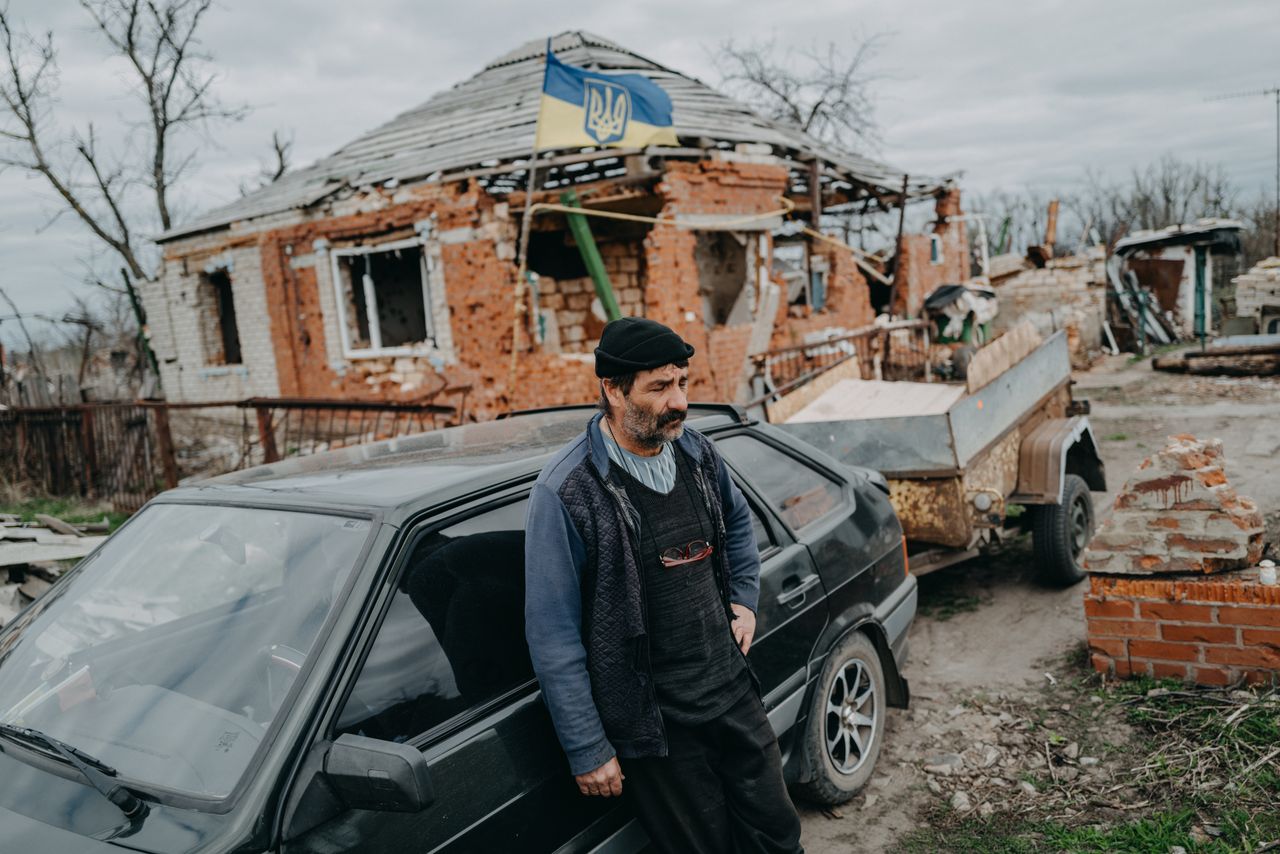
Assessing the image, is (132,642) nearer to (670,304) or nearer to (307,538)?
(307,538)

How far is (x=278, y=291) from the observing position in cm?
1252

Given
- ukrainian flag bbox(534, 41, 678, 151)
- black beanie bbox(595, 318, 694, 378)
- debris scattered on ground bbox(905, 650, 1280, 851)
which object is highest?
ukrainian flag bbox(534, 41, 678, 151)

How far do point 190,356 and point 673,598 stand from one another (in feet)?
49.1

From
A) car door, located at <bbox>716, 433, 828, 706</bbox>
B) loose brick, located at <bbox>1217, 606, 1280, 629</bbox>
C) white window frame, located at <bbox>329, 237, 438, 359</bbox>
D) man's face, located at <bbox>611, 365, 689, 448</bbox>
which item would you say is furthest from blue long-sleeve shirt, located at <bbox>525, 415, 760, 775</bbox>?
white window frame, located at <bbox>329, 237, 438, 359</bbox>

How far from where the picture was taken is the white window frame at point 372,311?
11.2 metres

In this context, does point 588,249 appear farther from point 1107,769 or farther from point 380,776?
point 380,776

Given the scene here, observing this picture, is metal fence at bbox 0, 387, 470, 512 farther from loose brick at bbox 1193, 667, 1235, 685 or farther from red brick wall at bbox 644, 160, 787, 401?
loose brick at bbox 1193, 667, 1235, 685

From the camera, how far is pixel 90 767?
5.84 feet

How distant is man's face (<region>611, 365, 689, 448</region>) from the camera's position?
208cm

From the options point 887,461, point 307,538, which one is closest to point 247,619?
point 307,538

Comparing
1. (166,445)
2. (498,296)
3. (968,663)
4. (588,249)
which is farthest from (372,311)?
(968,663)

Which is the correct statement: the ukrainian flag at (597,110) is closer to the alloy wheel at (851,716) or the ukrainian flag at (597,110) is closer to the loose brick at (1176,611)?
the alloy wheel at (851,716)

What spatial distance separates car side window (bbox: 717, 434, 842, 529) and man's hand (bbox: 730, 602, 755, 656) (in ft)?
2.54

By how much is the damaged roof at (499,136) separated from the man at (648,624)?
798 centimetres
